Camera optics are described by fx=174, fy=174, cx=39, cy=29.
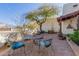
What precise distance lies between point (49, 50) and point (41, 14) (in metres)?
0.37

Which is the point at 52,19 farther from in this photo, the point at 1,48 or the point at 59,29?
the point at 1,48

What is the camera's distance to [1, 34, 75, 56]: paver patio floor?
1.71 meters

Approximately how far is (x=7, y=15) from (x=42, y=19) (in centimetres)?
Answer: 35

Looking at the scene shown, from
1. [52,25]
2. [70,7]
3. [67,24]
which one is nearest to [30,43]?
[52,25]

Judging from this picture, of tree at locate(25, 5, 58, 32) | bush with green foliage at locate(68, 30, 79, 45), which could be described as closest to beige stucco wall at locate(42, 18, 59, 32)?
tree at locate(25, 5, 58, 32)

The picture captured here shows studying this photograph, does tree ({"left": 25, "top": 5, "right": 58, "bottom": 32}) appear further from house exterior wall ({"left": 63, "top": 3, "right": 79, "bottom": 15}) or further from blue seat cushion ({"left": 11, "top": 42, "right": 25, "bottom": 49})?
blue seat cushion ({"left": 11, "top": 42, "right": 25, "bottom": 49})

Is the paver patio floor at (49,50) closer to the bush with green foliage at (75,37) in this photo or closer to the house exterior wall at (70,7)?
the bush with green foliage at (75,37)

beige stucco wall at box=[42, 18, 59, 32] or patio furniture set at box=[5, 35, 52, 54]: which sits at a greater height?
beige stucco wall at box=[42, 18, 59, 32]

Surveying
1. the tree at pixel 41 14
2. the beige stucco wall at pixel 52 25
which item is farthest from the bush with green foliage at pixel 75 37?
the tree at pixel 41 14

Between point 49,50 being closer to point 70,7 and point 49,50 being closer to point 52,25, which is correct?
point 52,25

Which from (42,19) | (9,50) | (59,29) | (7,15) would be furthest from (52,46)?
(7,15)

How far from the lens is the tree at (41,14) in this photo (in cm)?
173

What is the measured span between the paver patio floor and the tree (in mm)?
167

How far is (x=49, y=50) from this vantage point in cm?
172
